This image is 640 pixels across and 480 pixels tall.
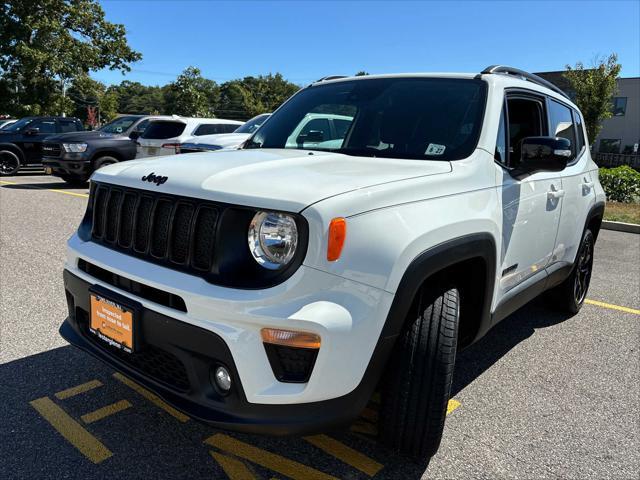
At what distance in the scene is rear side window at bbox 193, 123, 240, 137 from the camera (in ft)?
37.3

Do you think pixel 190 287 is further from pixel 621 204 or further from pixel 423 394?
pixel 621 204

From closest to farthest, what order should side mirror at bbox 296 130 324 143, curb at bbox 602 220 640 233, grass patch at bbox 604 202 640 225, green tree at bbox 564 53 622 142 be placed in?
side mirror at bbox 296 130 324 143 < curb at bbox 602 220 640 233 < grass patch at bbox 604 202 640 225 < green tree at bbox 564 53 622 142

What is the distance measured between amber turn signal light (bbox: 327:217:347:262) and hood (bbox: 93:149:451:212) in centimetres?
11

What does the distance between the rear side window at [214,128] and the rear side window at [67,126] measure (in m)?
5.46

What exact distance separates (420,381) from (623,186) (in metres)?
13.1

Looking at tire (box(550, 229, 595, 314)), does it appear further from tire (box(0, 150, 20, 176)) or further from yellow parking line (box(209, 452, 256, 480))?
tire (box(0, 150, 20, 176))

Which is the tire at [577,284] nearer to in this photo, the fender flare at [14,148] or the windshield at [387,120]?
the windshield at [387,120]

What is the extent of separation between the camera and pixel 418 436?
2256mm

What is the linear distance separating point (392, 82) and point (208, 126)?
894cm

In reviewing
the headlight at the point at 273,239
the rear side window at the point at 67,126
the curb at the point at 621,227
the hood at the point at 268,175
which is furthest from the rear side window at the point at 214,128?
the headlight at the point at 273,239

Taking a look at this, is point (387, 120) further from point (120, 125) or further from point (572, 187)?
point (120, 125)

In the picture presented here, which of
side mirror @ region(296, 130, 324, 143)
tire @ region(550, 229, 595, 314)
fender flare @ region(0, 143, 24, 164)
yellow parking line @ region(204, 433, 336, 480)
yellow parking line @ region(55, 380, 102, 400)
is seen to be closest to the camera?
yellow parking line @ region(204, 433, 336, 480)

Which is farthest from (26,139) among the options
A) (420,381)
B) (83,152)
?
(420,381)

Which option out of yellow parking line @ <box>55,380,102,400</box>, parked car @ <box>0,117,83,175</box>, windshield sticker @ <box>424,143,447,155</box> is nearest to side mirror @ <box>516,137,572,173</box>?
windshield sticker @ <box>424,143,447,155</box>
